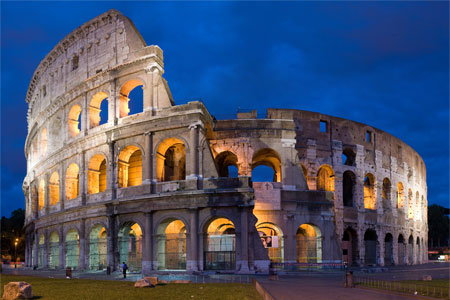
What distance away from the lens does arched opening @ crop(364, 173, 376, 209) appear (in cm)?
3728

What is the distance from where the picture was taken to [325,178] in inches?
1390

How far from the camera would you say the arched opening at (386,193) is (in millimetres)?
38909

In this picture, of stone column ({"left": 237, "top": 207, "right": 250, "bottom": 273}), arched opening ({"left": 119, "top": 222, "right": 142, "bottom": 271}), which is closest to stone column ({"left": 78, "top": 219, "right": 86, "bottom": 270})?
arched opening ({"left": 119, "top": 222, "right": 142, "bottom": 271})

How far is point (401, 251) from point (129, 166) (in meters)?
25.0

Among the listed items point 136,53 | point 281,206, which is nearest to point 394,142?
point 281,206

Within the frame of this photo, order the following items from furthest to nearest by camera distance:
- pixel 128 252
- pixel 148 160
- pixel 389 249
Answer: pixel 389 249
pixel 128 252
pixel 148 160

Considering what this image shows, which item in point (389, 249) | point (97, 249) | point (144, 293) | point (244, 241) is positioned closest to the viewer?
point (144, 293)

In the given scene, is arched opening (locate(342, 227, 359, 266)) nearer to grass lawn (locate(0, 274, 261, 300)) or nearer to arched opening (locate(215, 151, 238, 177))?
arched opening (locate(215, 151, 238, 177))

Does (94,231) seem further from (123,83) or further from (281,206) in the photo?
(281,206)

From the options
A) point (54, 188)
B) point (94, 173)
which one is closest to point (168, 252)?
point (94, 173)

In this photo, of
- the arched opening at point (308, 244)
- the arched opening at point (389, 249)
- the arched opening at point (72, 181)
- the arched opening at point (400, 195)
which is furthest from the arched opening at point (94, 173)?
the arched opening at point (400, 195)

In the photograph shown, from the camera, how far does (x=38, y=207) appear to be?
38.5 m

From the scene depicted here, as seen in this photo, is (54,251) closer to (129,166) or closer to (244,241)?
(129,166)

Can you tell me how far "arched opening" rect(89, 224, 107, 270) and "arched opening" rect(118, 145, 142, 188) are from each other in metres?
3.43
